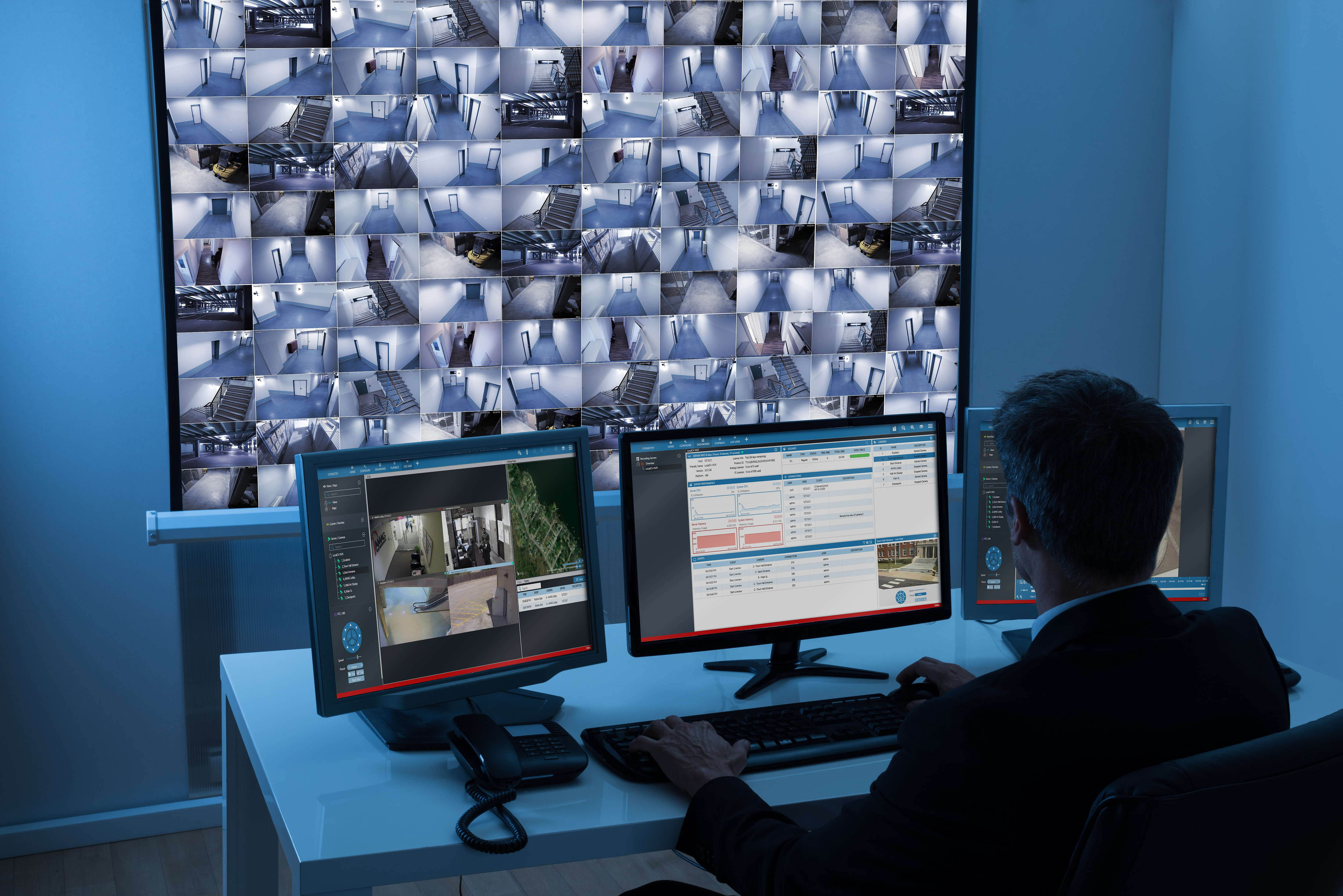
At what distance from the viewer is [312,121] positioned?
275 centimetres

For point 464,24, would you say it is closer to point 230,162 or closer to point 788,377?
point 230,162

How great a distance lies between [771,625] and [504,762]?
0.59 m

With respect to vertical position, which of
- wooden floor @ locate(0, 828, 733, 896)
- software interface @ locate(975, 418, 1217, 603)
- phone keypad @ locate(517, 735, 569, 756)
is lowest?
wooden floor @ locate(0, 828, 733, 896)

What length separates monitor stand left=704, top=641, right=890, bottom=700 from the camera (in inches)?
74.1

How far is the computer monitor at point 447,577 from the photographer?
4.99 feet

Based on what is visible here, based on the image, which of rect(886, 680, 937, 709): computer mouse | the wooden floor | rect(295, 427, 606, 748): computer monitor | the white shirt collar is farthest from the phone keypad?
the wooden floor

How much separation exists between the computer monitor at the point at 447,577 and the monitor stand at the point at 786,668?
0.31m

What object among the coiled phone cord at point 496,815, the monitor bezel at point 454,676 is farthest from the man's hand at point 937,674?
the coiled phone cord at point 496,815

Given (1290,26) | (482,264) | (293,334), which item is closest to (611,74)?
(482,264)

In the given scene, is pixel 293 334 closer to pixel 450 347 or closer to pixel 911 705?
pixel 450 347

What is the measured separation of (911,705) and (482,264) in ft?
5.87

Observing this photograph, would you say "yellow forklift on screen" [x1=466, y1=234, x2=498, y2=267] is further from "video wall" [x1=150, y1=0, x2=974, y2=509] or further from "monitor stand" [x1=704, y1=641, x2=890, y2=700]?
"monitor stand" [x1=704, y1=641, x2=890, y2=700]

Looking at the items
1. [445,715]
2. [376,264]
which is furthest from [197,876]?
Answer: [376,264]

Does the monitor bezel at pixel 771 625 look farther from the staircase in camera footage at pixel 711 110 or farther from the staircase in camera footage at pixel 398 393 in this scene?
the staircase in camera footage at pixel 711 110
